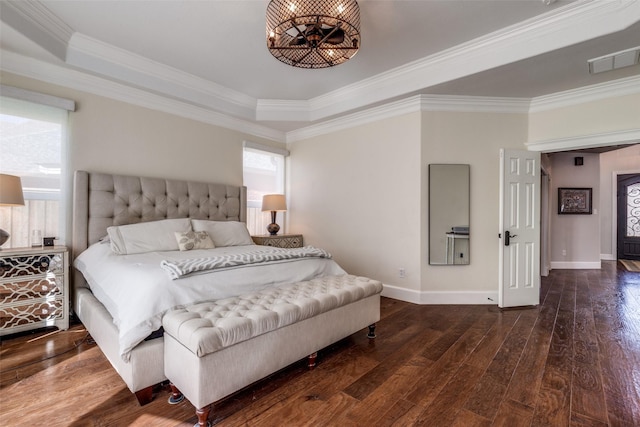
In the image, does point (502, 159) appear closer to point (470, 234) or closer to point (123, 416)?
point (470, 234)

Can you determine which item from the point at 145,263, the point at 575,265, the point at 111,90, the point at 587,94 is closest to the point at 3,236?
the point at 145,263

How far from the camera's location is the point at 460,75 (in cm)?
302

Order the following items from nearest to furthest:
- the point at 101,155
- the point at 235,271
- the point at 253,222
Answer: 1. the point at 235,271
2. the point at 101,155
3. the point at 253,222

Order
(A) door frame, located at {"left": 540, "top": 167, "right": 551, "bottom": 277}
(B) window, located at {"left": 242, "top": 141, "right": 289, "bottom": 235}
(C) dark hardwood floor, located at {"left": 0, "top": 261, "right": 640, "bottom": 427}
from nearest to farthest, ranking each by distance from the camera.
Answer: (C) dark hardwood floor, located at {"left": 0, "top": 261, "right": 640, "bottom": 427}, (B) window, located at {"left": 242, "top": 141, "right": 289, "bottom": 235}, (A) door frame, located at {"left": 540, "top": 167, "right": 551, "bottom": 277}

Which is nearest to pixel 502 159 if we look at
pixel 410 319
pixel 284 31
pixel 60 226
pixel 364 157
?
pixel 364 157

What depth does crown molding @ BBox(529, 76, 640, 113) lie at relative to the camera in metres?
3.09

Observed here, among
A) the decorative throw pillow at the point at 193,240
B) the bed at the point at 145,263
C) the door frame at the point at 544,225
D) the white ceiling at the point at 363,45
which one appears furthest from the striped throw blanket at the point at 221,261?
the door frame at the point at 544,225

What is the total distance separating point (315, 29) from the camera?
2.00m

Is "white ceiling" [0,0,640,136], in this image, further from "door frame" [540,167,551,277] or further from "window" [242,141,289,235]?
"door frame" [540,167,551,277]

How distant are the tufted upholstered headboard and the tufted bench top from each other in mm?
1948

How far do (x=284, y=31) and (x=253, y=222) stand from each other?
3.19 metres

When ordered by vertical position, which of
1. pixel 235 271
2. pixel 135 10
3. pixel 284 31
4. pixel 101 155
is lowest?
pixel 235 271

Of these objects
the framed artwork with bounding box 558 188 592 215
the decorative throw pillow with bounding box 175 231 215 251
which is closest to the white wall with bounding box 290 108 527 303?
the decorative throw pillow with bounding box 175 231 215 251

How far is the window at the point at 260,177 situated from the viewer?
468cm
